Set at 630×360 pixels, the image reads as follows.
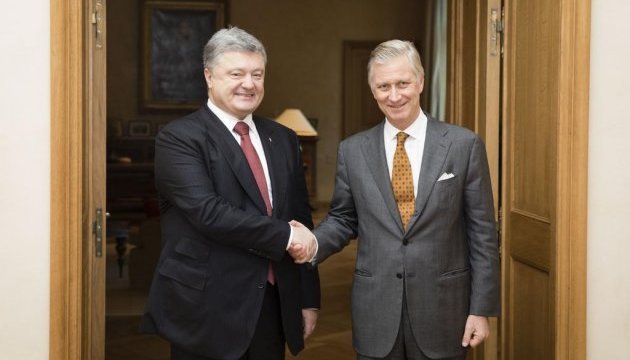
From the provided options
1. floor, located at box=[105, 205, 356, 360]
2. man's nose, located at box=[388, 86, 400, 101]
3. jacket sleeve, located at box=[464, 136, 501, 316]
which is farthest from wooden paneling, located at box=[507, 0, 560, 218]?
floor, located at box=[105, 205, 356, 360]

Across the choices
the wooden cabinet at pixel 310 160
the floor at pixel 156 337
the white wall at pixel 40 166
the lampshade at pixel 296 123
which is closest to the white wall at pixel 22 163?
the white wall at pixel 40 166

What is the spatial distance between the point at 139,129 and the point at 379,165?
31.0 feet

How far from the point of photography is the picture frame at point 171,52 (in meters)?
11.5

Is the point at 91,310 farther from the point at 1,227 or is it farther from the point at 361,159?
the point at 361,159

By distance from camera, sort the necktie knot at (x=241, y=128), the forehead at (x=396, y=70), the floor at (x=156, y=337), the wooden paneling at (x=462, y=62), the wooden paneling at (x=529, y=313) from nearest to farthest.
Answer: the forehead at (x=396, y=70) < the necktie knot at (x=241, y=128) < the wooden paneling at (x=529, y=313) < the wooden paneling at (x=462, y=62) < the floor at (x=156, y=337)

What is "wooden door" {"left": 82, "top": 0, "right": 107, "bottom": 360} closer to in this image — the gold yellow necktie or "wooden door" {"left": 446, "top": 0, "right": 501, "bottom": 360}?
the gold yellow necktie

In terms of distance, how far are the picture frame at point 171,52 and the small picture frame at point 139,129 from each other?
0.26 meters

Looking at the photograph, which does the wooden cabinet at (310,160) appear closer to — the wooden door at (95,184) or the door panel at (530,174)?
the door panel at (530,174)

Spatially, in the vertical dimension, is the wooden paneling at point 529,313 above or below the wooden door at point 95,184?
below

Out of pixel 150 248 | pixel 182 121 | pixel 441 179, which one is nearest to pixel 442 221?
pixel 441 179

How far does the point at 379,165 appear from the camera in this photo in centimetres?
250

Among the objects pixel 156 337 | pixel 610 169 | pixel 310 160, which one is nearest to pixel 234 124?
pixel 610 169

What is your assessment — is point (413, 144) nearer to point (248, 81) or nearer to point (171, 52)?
point (248, 81)

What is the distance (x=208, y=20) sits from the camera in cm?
1164
